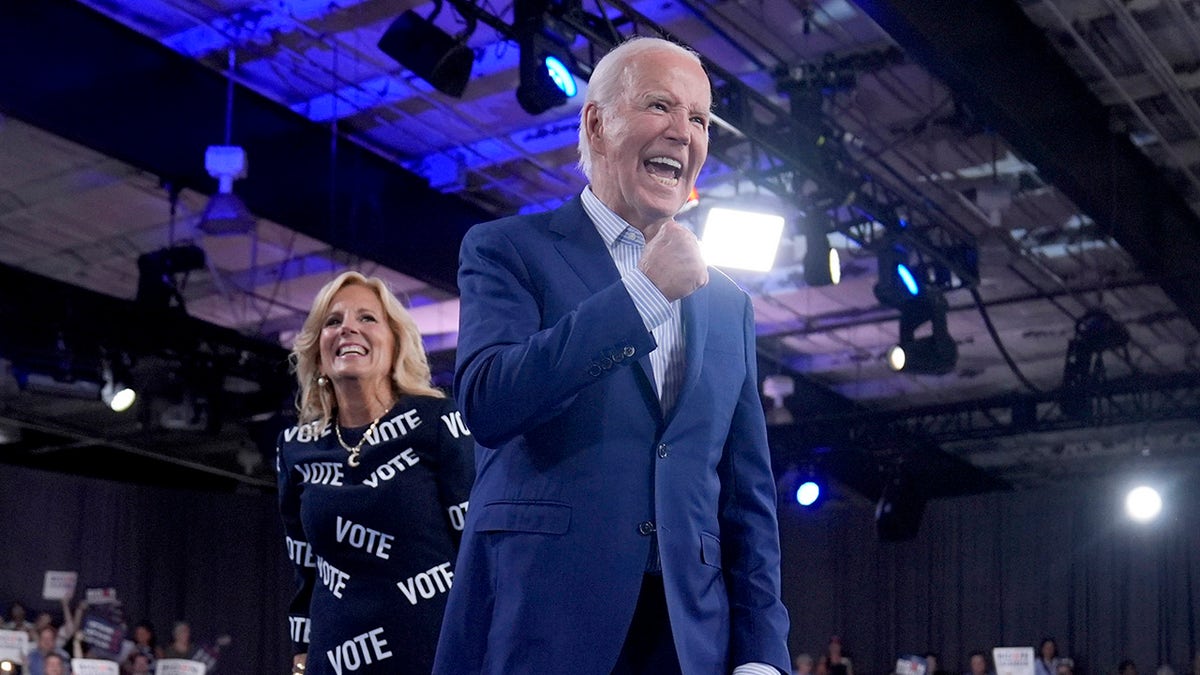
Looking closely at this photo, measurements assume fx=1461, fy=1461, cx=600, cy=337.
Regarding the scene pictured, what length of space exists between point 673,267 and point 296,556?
1426mm

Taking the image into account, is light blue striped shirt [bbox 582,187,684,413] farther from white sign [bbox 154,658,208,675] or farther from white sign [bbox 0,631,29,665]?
white sign [bbox 0,631,29,665]

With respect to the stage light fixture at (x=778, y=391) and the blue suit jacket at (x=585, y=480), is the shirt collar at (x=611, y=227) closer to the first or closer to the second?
the blue suit jacket at (x=585, y=480)

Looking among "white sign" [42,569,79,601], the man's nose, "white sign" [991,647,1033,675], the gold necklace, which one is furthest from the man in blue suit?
"white sign" [991,647,1033,675]

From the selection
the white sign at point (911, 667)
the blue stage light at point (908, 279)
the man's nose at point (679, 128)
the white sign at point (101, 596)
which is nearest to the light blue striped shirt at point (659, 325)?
the man's nose at point (679, 128)

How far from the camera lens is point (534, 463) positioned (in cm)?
149

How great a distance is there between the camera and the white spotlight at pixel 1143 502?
41.2 ft

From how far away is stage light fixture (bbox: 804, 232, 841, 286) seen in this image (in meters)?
8.50

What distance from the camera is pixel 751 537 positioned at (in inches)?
63.7

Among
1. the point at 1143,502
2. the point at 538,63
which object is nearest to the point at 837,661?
the point at 1143,502

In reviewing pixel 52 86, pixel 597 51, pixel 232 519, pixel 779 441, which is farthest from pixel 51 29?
pixel 232 519

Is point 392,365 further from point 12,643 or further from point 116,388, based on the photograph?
point 116,388

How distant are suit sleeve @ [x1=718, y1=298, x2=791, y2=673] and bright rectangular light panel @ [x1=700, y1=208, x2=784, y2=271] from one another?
610 centimetres

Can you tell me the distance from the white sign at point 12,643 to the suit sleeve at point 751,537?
21.8 ft

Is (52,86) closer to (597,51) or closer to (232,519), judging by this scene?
(597,51)
